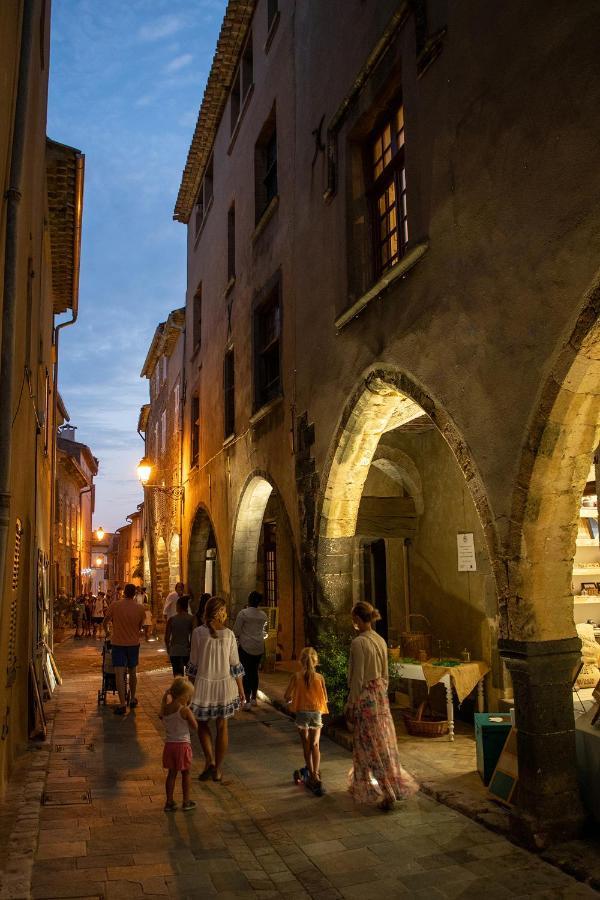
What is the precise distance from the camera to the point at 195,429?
1808 centimetres

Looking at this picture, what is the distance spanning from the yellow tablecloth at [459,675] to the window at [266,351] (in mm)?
5583

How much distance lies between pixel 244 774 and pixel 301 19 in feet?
32.6

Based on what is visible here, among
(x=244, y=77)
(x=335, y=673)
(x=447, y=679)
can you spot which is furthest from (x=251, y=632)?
(x=244, y=77)

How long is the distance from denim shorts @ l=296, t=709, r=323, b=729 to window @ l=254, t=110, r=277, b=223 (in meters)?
8.96

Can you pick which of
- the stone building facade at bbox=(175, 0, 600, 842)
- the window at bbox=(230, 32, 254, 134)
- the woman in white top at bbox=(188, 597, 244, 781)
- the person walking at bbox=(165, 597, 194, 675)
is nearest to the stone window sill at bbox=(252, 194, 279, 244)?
the stone building facade at bbox=(175, 0, 600, 842)

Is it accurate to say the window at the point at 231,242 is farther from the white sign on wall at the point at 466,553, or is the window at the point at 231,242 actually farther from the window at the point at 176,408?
the white sign on wall at the point at 466,553

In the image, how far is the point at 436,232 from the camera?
6176mm

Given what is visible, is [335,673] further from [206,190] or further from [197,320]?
[206,190]

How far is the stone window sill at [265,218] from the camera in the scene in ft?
37.2

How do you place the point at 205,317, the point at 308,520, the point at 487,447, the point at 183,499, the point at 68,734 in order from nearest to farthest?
1. the point at 487,447
2. the point at 68,734
3. the point at 308,520
4. the point at 205,317
5. the point at 183,499

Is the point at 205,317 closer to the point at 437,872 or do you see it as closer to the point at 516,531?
the point at 516,531

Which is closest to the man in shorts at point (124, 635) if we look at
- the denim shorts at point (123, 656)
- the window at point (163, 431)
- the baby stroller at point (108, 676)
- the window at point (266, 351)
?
the denim shorts at point (123, 656)

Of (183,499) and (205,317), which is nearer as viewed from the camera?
(205,317)

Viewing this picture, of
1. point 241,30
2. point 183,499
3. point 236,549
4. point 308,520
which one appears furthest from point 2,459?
point 183,499
